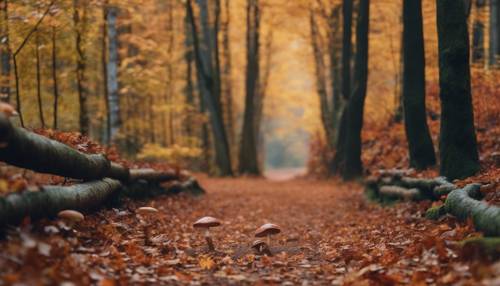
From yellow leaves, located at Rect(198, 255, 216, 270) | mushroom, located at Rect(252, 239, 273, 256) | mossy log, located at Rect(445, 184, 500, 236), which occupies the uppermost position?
mossy log, located at Rect(445, 184, 500, 236)

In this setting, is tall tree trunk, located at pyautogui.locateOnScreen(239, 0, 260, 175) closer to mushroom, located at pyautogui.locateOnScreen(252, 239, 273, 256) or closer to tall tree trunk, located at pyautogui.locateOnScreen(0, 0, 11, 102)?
tall tree trunk, located at pyautogui.locateOnScreen(0, 0, 11, 102)

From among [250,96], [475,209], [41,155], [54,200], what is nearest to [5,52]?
[41,155]

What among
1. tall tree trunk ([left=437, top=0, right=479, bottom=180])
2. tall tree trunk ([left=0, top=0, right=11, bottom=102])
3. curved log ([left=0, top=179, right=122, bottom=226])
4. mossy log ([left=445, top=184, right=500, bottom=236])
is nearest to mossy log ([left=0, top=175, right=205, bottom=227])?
curved log ([left=0, top=179, right=122, bottom=226])

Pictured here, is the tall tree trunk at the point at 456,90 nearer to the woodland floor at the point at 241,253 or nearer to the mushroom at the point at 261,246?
the woodland floor at the point at 241,253

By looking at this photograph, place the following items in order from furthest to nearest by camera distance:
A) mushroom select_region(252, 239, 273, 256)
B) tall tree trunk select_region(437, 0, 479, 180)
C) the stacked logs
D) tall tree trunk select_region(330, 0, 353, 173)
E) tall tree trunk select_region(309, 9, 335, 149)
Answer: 1. tall tree trunk select_region(309, 9, 335, 149)
2. tall tree trunk select_region(330, 0, 353, 173)
3. tall tree trunk select_region(437, 0, 479, 180)
4. mushroom select_region(252, 239, 273, 256)
5. the stacked logs

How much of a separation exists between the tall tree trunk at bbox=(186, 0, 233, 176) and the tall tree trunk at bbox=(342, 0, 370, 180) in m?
6.57

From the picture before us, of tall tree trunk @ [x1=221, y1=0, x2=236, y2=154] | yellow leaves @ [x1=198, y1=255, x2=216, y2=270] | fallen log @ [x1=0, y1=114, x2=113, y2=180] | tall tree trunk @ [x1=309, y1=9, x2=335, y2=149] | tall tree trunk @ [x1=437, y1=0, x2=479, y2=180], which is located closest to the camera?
fallen log @ [x1=0, y1=114, x2=113, y2=180]

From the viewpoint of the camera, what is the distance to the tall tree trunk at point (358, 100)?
51.5 ft

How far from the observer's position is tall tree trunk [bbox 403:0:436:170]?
11.3 metres

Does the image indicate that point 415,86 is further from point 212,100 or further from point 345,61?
point 212,100

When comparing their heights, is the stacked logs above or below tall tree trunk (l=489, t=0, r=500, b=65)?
below

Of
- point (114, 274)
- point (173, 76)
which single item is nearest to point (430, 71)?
point (173, 76)

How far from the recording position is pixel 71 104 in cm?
1664

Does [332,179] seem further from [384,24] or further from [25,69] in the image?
[25,69]
